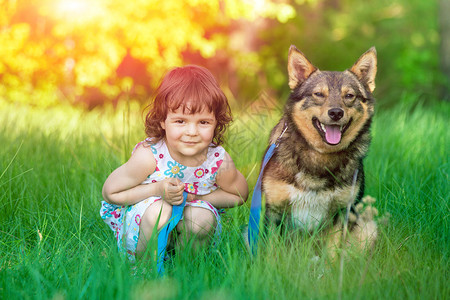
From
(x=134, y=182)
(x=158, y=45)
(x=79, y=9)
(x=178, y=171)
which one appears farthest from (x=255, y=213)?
(x=158, y=45)

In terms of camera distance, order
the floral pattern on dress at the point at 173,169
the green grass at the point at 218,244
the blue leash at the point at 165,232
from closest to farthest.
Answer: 1. the green grass at the point at 218,244
2. the blue leash at the point at 165,232
3. the floral pattern on dress at the point at 173,169

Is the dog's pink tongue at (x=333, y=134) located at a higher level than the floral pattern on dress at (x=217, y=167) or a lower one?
higher

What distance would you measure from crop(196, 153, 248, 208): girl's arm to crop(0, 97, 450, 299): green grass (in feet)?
0.54

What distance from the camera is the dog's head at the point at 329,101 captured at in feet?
9.78

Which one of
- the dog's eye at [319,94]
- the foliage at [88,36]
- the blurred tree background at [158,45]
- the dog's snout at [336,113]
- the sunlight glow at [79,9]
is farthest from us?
the blurred tree background at [158,45]

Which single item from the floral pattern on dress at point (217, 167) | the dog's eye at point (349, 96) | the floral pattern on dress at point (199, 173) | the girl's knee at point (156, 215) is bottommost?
the girl's knee at point (156, 215)

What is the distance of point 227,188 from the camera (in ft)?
9.68

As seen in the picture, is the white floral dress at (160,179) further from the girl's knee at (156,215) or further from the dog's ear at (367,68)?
the dog's ear at (367,68)

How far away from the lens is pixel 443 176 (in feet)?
12.1

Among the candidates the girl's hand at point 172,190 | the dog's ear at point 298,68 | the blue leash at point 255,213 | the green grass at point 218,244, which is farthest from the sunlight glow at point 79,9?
the girl's hand at point 172,190

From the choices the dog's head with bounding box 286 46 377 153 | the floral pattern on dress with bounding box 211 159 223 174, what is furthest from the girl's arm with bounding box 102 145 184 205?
the dog's head with bounding box 286 46 377 153

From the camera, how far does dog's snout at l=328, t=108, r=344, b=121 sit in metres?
2.89

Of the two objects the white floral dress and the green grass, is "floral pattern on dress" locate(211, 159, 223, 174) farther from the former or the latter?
the green grass

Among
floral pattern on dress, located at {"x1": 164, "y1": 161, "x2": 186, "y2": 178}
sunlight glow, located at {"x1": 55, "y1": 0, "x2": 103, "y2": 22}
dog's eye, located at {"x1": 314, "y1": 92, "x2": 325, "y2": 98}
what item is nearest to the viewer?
floral pattern on dress, located at {"x1": 164, "y1": 161, "x2": 186, "y2": 178}
